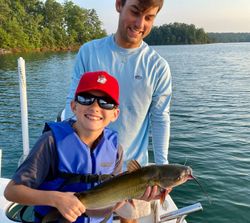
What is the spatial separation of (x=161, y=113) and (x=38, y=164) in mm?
1506

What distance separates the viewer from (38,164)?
2.54 meters


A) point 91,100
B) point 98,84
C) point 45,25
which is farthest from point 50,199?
point 45,25

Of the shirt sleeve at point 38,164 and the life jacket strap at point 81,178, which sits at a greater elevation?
the shirt sleeve at point 38,164

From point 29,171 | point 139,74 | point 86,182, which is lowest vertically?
point 86,182

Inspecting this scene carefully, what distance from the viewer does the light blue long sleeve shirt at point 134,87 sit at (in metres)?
3.56

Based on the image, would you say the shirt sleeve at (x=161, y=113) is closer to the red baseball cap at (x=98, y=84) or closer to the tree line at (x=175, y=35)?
the red baseball cap at (x=98, y=84)

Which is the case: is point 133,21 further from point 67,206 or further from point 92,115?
point 67,206

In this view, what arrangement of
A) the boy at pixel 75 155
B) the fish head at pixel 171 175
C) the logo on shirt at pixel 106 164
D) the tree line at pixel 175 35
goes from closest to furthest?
the boy at pixel 75 155
the fish head at pixel 171 175
the logo on shirt at pixel 106 164
the tree line at pixel 175 35

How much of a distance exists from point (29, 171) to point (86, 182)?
0.51 meters

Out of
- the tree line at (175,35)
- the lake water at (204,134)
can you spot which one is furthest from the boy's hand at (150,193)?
the tree line at (175,35)

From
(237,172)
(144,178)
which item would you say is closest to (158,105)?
(144,178)

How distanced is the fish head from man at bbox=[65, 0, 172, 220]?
97 centimetres

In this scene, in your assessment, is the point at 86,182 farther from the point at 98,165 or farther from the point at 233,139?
the point at 233,139

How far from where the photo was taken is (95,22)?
356 ft
